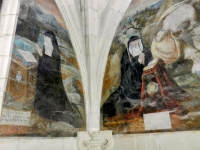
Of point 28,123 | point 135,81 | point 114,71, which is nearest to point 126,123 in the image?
point 135,81

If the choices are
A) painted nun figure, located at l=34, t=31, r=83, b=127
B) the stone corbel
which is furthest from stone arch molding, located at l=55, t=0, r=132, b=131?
painted nun figure, located at l=34, t=31, r=83, b=127

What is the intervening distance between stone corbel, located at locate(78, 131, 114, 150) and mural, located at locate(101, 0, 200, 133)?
211 millimetres

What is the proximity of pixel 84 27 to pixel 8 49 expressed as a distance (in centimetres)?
188

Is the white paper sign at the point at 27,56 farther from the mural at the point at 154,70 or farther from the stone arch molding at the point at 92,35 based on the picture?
the mural at the point at 154,70

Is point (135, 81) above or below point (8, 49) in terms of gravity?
below

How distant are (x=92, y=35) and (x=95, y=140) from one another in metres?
2.26

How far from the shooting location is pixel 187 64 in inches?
128

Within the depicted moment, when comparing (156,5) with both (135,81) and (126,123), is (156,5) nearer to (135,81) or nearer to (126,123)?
(135,81)

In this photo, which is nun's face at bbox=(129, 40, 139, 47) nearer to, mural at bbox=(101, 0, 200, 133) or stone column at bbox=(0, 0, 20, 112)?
mural at bbox=(101, 0, 200, 133)

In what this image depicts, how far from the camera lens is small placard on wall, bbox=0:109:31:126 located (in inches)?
111

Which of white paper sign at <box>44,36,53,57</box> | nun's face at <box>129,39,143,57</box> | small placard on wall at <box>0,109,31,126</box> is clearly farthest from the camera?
nun's face at <box>129,39,143,57</box>

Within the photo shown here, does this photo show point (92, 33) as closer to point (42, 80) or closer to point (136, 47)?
point (136, 47)

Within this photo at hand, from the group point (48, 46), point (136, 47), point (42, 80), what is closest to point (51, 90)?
point (42, 80)

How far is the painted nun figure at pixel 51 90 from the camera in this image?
11.2ft
